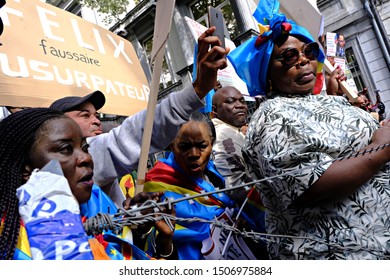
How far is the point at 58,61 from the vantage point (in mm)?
2721

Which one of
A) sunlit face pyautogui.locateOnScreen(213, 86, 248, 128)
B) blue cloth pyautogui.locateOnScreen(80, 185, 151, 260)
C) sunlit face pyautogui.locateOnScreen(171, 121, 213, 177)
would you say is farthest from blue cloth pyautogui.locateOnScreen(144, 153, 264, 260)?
sunlit face pyautogui.locateOnScreen(213, 86, 248, 128)

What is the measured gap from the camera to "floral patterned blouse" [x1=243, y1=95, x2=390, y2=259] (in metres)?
1.20

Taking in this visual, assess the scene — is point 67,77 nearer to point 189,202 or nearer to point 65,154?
point 189,202

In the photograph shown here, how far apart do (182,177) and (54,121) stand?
1170 millimetres

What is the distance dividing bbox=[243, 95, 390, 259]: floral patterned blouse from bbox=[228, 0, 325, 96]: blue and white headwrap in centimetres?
32

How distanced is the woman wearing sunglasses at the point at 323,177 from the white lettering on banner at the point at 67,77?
1.78 m

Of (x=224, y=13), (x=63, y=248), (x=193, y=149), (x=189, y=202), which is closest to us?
(x=63, y=248)

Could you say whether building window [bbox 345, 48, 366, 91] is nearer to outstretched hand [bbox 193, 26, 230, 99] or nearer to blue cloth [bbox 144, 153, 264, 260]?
blue cloth [bbox 144, 153, 264, 260]

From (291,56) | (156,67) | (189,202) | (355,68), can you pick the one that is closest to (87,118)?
(189,202)

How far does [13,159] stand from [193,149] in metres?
1.30

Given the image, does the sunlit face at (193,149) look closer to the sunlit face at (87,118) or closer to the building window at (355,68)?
the sunlit face at (87,118)

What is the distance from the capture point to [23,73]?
2404 millimetres

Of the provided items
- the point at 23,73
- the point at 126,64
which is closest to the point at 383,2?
the point at 126,64

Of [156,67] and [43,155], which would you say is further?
[156,67]
